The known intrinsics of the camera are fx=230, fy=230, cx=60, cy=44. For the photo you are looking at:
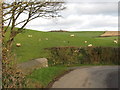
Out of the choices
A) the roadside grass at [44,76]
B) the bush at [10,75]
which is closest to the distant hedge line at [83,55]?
the roadside grass at [44,76]

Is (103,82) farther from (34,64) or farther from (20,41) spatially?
(20,41)

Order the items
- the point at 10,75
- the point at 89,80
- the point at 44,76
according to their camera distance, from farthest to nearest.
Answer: the point at 44,76 < the point at 89,80 < the point at 10,75

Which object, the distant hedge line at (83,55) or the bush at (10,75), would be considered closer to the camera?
the bush at (10,75)

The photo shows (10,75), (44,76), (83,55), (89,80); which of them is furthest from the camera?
(83,55)

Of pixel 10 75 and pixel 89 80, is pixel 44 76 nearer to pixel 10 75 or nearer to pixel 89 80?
pixel 89 80

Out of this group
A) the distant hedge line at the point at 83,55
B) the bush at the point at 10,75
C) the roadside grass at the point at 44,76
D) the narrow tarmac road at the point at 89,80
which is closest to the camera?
the bush at the point at 10,75

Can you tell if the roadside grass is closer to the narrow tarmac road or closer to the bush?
the narrow tarmac road

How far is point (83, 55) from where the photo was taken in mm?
28047

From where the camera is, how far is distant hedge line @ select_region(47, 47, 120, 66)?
27.3 meters

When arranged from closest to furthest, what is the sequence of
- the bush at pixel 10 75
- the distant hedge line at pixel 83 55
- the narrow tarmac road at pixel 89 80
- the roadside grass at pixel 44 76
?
1. the bush at pixel 10 75
2. the narrow tarmac road at pixel 89 80
3. the roadside grass at pixel 44 76
4. the distant hedge line at pixel 83 55

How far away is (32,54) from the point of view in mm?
28703

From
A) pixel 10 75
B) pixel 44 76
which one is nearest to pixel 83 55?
pixel 44 76

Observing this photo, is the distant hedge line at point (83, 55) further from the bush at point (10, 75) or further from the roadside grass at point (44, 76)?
the bush at point (10, 75)

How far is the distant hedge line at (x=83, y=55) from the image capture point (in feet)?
89.6
